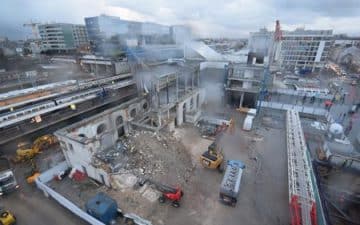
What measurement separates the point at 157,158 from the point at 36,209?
666 centimetres

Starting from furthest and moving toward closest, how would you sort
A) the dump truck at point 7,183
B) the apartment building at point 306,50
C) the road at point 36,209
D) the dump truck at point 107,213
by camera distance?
the apartment building at point 306,50 < the dump truck at point 7,183 < the road at point 36,209 < the dump truck at point 107,213

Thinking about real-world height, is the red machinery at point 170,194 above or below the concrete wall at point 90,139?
below

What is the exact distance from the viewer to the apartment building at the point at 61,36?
5084 cm

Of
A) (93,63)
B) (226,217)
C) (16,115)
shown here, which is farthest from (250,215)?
(93,63)

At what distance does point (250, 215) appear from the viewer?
841 centimetres

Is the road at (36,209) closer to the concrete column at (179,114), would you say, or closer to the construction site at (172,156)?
the construction site at (172,156)

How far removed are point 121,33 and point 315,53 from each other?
41.5 m

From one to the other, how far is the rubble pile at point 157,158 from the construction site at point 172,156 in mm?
63

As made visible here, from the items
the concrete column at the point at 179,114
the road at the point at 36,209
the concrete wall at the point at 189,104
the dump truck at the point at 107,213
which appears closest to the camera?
the dump truck at the point at 107,213

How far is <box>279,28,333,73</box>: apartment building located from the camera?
3733 cm

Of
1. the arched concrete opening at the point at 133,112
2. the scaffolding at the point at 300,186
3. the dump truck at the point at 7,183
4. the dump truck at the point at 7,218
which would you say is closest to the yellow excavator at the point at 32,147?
the dump truck at the point at 7,183

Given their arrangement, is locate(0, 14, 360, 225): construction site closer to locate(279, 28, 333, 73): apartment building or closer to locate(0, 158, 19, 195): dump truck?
locate(0, 158, 19, 195): dump truck

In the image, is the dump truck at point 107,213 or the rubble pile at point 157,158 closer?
the dump truck at point 107,213

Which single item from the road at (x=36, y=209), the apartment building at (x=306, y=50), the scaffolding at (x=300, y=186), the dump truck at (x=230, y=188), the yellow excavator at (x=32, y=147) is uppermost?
the apartment building at (x=306, y=50)
